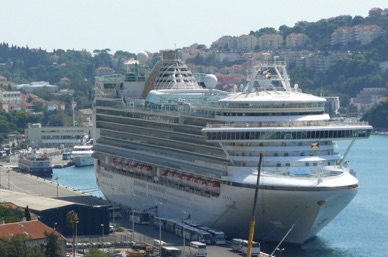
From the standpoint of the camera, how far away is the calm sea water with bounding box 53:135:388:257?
54875 millimetres

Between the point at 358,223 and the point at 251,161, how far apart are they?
1103 centimetres

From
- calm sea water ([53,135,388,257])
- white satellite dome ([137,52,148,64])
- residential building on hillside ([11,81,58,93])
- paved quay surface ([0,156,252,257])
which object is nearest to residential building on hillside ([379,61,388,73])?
residential building on hillside ([11,81,58,93])

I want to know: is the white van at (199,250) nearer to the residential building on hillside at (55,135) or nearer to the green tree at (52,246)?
the green tree at (52,246)

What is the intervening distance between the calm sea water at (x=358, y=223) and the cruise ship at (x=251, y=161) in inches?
38.0

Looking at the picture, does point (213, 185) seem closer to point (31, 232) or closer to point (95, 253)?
point (95, 253)

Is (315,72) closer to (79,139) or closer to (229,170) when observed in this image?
(79,139)

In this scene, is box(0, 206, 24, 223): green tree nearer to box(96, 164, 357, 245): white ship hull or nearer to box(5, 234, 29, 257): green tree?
box(96, 164, 357, 245): white ship hull

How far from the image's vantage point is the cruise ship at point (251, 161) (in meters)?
53.1

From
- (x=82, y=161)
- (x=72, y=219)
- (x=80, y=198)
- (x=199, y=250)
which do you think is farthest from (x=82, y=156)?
(x=199, y=250)

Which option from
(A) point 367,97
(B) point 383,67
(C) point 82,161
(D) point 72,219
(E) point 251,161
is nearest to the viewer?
(D) point 72,219

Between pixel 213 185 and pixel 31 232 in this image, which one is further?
pixel 213 185

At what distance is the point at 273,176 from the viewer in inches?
2073

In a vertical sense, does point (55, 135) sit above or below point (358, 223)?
below

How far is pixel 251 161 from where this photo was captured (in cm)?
5353
